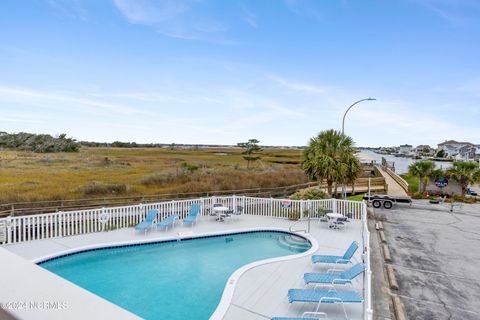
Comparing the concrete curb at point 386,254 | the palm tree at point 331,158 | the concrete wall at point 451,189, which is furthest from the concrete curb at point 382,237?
the concrete wall at point 451,189

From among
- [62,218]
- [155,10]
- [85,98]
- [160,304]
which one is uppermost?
[155,10]

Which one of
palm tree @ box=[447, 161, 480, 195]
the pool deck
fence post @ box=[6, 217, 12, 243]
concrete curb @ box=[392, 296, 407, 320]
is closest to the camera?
the pool deck

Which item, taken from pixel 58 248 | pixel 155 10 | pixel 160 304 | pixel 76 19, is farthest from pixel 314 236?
pixel 76 19

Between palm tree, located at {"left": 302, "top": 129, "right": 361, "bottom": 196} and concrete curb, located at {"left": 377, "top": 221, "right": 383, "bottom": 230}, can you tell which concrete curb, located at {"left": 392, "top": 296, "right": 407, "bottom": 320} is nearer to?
concrete curb, located at {"left": 377, "top": 221, "right": 383, "bottom": 230}

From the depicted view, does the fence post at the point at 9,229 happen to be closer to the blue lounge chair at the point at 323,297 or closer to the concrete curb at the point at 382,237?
the blue lounge chair at the point at 323,297

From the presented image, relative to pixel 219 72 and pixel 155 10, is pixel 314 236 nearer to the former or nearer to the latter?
pixel 155 10

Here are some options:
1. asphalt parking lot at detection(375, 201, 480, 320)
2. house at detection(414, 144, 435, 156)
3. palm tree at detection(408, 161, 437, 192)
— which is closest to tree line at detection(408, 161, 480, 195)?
palm tree at detection(408, 161, 437, 192)

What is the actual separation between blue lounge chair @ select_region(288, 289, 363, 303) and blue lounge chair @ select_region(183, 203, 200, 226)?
6.93 metres

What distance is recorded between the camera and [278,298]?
638 centimetres

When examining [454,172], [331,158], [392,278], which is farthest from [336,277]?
[454,172]

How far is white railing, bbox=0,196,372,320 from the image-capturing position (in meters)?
9.80

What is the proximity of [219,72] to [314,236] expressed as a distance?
14.8m

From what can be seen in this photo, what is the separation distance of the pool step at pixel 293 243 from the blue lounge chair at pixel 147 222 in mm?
4806

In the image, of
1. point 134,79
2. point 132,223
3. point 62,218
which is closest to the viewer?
point 62,218
